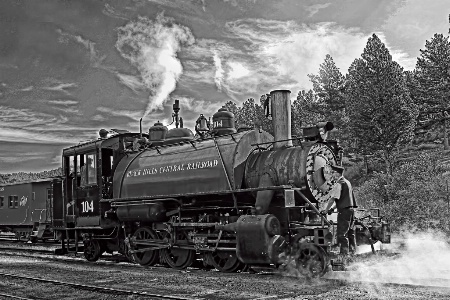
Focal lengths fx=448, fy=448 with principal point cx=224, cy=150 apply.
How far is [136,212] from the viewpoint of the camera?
12305 millimetres

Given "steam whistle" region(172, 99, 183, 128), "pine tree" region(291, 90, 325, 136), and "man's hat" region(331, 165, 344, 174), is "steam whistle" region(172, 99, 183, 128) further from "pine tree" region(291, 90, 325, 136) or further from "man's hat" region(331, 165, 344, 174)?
"pine tree" region(291, 90, 325, 136)

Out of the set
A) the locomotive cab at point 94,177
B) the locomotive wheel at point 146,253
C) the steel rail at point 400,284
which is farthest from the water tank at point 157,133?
the steel rail at point 400,284

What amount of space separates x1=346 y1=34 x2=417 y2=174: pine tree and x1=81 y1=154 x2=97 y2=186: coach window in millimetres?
26119

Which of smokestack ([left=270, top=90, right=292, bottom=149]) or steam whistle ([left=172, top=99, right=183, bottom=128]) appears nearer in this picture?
smokestack ([left=270, top=90, right=292, bottom=149])

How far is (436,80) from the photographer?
47438 millimetres

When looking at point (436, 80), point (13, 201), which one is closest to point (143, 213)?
point (13, 201)

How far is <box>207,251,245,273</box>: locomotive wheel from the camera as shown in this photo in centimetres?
1052

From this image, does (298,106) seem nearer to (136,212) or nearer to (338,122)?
(338,122)

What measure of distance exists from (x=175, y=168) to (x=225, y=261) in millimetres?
2723

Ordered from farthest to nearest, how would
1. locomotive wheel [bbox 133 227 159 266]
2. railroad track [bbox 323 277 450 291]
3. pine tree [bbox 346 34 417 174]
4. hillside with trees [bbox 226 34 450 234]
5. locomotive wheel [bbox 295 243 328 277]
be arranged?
pine tree [bbox 346 34 417 174] < hillside with trees [bbox 226 34 450 234] < locomotive wheel [bbox 133 227 159 266] < locomotive wheel [bbox 295 243 328 277] < railroad track [bbox 323 277 450 291]

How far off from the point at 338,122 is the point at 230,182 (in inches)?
1483

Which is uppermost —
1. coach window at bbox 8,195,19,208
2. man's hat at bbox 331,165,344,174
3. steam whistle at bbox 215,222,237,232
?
man's hat at bbox 331,165,344,174

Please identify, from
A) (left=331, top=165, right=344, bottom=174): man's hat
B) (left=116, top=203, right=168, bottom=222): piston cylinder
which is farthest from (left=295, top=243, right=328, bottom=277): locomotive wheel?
→ (left=116, top=203, right=168, bottom=222): piston cylinder

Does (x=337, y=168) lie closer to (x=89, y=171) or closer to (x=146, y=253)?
(x=146, y=253)
